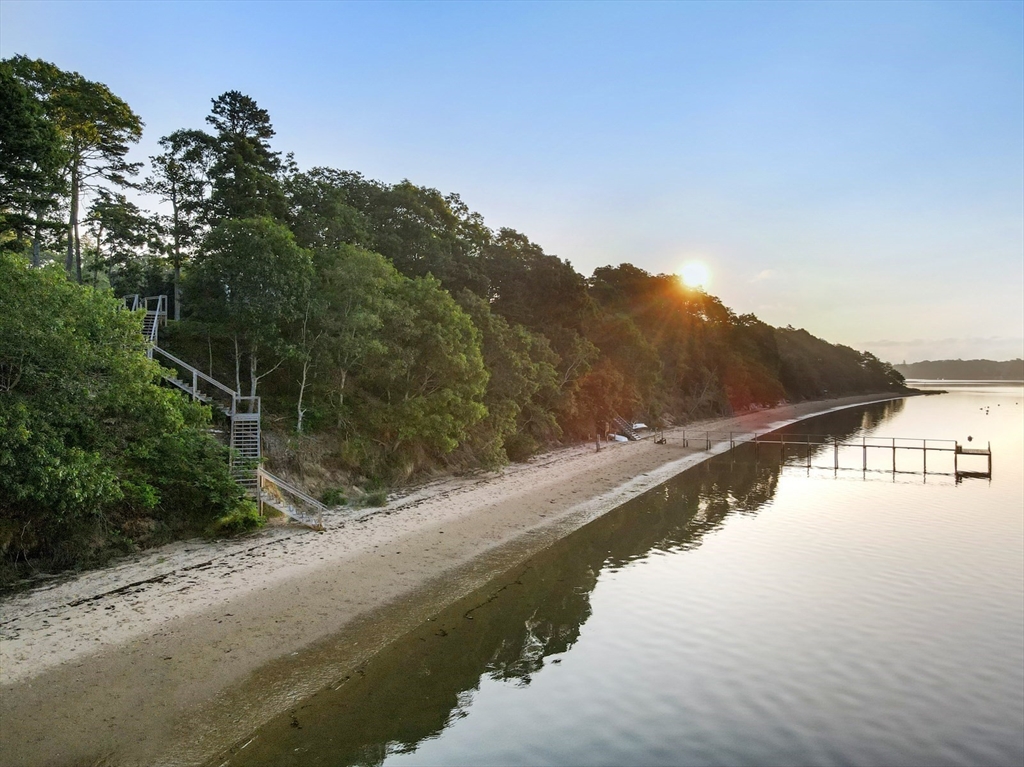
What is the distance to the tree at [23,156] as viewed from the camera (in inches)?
738

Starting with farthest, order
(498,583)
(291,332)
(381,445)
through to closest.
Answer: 1. (381,445)
2. (291,332)
3. (498,583)

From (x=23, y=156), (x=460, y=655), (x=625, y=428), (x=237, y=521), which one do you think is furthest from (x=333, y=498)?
(x=625, y=428)

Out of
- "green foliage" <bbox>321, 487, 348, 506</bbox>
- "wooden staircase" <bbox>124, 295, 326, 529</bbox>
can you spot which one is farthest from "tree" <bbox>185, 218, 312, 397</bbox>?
"green foliage" <bbox>321, 487, 348, 506</bbox>

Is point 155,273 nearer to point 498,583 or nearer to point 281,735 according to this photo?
point 498,583

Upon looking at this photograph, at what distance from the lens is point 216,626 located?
13.6m

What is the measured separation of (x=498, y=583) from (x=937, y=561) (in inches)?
611

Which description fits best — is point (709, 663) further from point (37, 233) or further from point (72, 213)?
point (72, 213)

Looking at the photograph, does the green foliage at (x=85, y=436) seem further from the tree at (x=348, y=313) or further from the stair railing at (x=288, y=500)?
the tree at (x=348, y=313)

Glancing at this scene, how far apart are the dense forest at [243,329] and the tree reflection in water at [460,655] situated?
7998mm

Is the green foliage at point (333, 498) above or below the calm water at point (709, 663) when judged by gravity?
above

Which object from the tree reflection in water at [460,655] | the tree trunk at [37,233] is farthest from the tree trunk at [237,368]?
the tree reflection in water at [460,655]

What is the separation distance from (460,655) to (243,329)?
1656 cm

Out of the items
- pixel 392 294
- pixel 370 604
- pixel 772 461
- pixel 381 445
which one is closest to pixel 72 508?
pixel 370 604

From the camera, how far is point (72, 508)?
15297 mm
